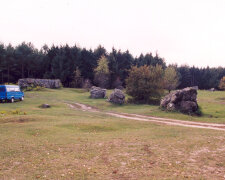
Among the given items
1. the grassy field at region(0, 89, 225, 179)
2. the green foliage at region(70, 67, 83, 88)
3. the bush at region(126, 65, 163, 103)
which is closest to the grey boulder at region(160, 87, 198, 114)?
the bush at region(126, 65, 163, 103)

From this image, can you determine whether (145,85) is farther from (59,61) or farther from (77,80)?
(59,61)

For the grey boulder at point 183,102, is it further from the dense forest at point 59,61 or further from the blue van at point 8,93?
the dense forest at point 59,61

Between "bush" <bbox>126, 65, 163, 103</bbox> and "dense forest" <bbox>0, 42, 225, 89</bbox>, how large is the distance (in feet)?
138

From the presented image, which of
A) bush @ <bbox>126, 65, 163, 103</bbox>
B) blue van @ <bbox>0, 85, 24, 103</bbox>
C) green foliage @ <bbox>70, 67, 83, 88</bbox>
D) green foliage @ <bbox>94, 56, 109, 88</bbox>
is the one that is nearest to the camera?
blue van @ <bbox>0, 85, 24, 103</bbox>

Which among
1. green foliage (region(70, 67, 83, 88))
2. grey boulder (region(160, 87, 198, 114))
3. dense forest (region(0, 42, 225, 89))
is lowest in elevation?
grey boulder (region(160, 87, 198, 114))

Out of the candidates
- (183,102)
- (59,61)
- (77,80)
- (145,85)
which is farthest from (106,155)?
(59,61)

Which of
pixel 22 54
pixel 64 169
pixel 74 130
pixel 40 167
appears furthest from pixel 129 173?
pixel 22 54

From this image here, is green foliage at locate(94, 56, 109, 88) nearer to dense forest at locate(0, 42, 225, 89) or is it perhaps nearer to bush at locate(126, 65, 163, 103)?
dense forest at locate(0, 42, 225, 89)

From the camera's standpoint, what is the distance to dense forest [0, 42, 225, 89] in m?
85.4

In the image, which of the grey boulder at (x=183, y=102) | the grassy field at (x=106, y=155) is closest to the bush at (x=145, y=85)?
the grey boulder at (x=183, y=102)

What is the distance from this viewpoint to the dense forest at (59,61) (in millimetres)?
85375

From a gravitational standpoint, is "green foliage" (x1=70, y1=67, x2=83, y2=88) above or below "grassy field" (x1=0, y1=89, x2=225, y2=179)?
above

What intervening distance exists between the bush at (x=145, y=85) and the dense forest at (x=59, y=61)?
138 ft

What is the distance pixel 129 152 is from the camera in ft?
40.7
